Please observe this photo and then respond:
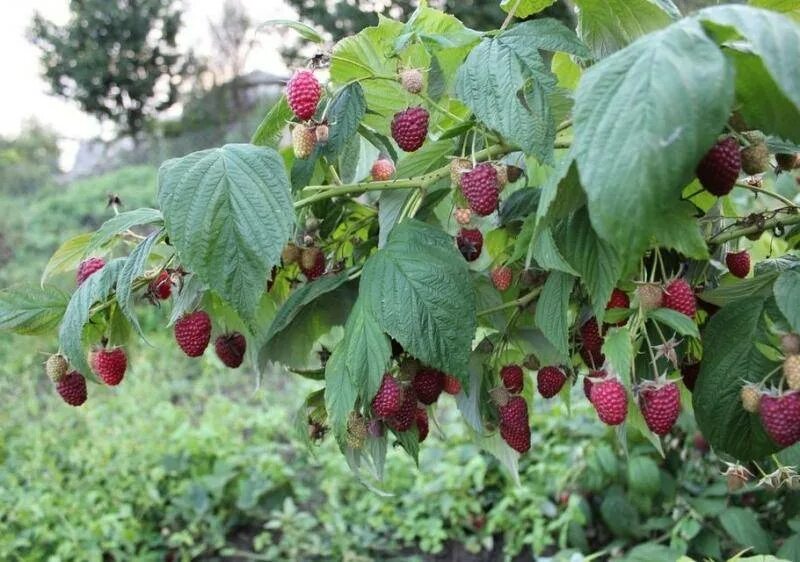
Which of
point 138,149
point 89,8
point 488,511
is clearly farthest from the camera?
point 89,8

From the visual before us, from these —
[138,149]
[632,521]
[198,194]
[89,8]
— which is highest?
[198,194]

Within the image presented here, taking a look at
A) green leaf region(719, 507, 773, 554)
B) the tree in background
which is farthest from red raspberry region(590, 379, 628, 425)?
the tree in background

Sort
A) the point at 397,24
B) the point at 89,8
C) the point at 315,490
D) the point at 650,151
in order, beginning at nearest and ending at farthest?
the point at 650,151, the point at 397,24, the point at 315,490, the point at 89,8

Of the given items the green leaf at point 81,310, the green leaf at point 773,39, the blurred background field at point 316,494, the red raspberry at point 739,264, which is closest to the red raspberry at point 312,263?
the green leaf at point 81,310

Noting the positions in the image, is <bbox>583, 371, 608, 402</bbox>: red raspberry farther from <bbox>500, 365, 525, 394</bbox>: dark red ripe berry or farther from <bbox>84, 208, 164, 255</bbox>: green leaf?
<bbox>84, 208, 164, 255</bbox>: green leaf

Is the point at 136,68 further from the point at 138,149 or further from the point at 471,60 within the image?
the point at 471,60

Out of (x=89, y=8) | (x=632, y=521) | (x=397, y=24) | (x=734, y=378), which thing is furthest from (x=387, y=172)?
(x=89, y=8)

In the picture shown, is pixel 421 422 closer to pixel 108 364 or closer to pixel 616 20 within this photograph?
pixel 108 364

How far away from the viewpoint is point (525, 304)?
87 centimetres

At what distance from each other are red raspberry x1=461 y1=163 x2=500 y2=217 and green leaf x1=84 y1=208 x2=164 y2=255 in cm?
31

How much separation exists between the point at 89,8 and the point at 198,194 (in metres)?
14.0

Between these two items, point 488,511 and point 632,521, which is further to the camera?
point 488,511

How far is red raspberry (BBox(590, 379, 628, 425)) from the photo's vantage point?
70 centimetres

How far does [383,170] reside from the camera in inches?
36.5
